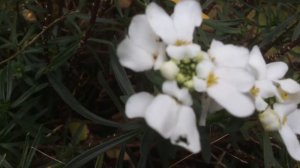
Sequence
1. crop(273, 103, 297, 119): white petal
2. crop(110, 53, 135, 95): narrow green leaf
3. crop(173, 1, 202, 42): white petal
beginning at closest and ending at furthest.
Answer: crop(173, 1, 202, 42): white petal, crop(273, 103, 297, 119): white petal, crop(110, 53, 135, 95): narrow green leaf

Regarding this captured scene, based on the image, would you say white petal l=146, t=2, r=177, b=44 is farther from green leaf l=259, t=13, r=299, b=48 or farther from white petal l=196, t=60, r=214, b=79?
green leaf l=259, t=13, r=299, b=48

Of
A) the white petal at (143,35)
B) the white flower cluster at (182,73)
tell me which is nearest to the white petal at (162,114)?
the white flower cluster at (182,73)

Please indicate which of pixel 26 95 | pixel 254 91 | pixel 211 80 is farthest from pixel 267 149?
pixel 26 95

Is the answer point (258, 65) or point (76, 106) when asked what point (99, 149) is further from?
point (258, 65)

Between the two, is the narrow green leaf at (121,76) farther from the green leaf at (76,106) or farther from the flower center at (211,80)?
the flower center at (211,80)

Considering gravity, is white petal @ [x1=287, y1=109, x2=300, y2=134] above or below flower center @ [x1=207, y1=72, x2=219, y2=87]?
below

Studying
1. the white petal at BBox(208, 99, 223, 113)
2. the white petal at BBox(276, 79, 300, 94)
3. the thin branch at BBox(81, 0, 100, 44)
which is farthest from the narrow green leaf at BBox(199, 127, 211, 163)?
the thin branch at BBox(81, 0, 100, 44)
